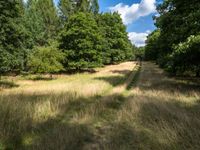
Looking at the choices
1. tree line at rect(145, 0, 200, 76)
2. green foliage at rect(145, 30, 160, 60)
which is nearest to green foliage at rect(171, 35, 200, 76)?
tree line at rect(145, 0, 200, 76)

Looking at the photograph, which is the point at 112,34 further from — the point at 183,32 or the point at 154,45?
the point at 183,32

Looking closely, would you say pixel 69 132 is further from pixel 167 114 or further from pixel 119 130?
pixel 167 114

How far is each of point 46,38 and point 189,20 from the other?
126 ft

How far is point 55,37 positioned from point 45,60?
14.9m

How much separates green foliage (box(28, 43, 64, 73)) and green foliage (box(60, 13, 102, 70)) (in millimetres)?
3898

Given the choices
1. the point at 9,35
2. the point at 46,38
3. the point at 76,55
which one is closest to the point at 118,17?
the point at 46,38

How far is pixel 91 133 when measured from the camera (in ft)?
26.2

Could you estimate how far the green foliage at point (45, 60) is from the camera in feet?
93.0

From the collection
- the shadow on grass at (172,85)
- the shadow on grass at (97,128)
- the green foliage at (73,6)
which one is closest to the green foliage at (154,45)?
the green foliage at (73,6)

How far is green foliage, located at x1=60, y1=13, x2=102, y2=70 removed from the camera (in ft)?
111

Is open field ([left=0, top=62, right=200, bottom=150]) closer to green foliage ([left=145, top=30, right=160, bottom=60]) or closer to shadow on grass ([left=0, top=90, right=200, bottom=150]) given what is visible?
shadow on grass ([left=0, top=90, right=200, bottom=150])

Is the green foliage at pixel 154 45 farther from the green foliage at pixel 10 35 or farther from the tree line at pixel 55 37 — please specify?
the green foliage at pixel 10 35

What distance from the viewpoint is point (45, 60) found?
29.0 metres

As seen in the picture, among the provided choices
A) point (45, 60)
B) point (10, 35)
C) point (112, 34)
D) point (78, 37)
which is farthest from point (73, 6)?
point (10, 35)
